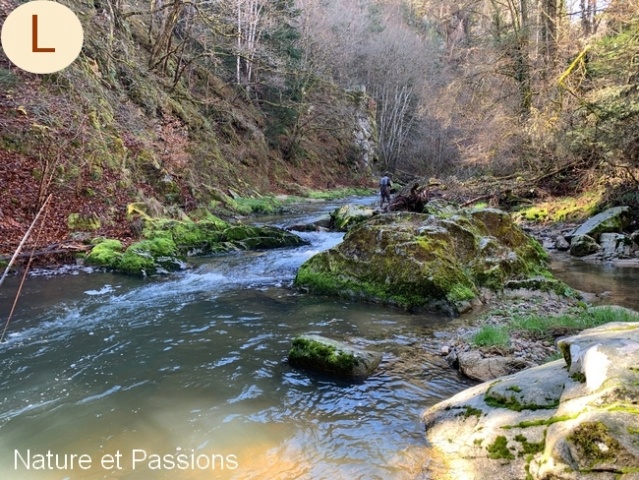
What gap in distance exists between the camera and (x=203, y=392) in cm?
450

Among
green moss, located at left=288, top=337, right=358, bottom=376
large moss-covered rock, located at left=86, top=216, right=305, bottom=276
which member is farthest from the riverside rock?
green moss, located at left=288, top=337, right=358, bottom=376

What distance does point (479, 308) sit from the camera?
7.23m

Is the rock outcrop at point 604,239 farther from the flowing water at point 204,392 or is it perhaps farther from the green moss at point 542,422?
the green moss at point 542,422

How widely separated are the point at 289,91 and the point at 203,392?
30.5m

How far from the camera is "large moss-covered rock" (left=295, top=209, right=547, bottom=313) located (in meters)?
7.43

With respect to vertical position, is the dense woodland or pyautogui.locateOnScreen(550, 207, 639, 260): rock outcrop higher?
the dense woodland

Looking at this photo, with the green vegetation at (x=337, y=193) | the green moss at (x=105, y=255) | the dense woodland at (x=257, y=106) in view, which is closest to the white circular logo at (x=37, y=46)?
the dense woodland at (x=257, y=106)

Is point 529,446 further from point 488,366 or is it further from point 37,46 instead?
point 37,46

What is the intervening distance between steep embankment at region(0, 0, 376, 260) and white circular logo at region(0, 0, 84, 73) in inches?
14.5

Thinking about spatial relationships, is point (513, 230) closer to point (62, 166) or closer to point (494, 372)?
point (494, 372)

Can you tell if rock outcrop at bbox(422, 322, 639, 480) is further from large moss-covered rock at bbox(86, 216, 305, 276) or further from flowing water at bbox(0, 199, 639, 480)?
large moss-covered rock at bbox(86, 216, 305, 276)

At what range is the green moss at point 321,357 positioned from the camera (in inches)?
191

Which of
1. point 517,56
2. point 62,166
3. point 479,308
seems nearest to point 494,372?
point 479,308

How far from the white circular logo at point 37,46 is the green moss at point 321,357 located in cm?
978
